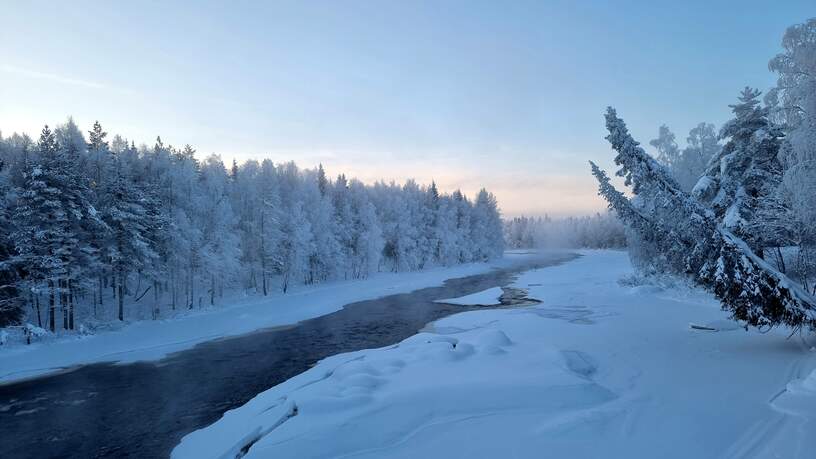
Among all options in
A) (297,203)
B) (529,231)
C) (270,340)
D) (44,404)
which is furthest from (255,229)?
(529,231)

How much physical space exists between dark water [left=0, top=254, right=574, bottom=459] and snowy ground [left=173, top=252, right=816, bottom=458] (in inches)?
84.8

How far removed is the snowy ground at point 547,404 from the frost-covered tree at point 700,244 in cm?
154

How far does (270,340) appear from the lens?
82.4 ft

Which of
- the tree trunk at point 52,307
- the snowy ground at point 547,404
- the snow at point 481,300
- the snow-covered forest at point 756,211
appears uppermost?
the snow-covered forest at point 756,211

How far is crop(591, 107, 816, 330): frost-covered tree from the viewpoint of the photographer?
1236cm

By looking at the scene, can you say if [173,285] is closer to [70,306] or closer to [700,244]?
[70,306]

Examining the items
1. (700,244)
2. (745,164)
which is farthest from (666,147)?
(700,244)

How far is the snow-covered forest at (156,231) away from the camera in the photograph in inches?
1023

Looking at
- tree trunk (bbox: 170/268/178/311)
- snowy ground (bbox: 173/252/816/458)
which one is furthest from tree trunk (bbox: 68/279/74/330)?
snowy ground (bbox: 173/252/816/458)

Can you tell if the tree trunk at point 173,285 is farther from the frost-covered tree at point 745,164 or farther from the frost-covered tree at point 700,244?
the frost-covered tree at point 745,164

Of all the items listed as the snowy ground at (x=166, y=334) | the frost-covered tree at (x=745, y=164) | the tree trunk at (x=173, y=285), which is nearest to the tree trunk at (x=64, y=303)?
the snowy ground at (x=166, y=334)

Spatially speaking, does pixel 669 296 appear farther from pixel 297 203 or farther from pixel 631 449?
pixel 297 203

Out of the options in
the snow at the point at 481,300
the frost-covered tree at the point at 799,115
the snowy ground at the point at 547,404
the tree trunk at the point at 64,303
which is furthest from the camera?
the snow at the point at 481,300

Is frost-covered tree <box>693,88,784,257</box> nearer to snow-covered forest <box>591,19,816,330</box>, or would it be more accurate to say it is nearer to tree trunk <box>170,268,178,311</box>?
snow-covered forest <box>591,19,816,330</box>
